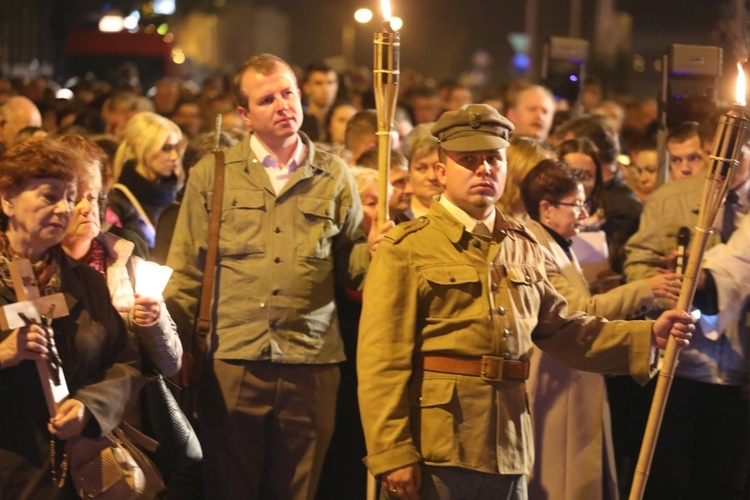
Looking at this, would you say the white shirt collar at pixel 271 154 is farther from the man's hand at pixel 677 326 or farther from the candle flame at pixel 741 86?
the candle flame at pixel 741 86

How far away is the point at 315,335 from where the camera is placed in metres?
5.43

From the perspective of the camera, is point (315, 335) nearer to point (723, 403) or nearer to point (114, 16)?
point (723, 403)

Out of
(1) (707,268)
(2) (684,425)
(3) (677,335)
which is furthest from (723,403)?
(3) (677,335)

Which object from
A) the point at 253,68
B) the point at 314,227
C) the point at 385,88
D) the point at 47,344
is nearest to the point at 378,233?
the point at 314,227

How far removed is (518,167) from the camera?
5.97m

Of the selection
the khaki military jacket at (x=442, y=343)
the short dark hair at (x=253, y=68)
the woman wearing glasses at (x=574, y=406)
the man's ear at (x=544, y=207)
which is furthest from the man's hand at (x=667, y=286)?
the short dark hair at (x=253, y=68)

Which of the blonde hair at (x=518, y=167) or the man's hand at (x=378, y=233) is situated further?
the blonde hair at (x=518, y=167)

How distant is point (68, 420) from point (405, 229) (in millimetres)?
1388

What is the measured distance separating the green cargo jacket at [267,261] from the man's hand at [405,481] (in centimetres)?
119

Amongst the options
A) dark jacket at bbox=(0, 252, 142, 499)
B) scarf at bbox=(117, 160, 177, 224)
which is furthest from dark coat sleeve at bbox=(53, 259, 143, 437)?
scarf at bbox=(117, 160, 177, 224)

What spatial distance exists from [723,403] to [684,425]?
0.24 meters

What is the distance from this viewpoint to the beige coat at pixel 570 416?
537 centimetres

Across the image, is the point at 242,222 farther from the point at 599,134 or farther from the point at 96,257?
the point at 599,134

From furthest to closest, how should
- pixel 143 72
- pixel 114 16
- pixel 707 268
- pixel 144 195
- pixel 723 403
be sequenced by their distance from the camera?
pixel 114 16 < pixel 143 72 < pixel 144 195 < pixel 723 403 < pixel 707 268
